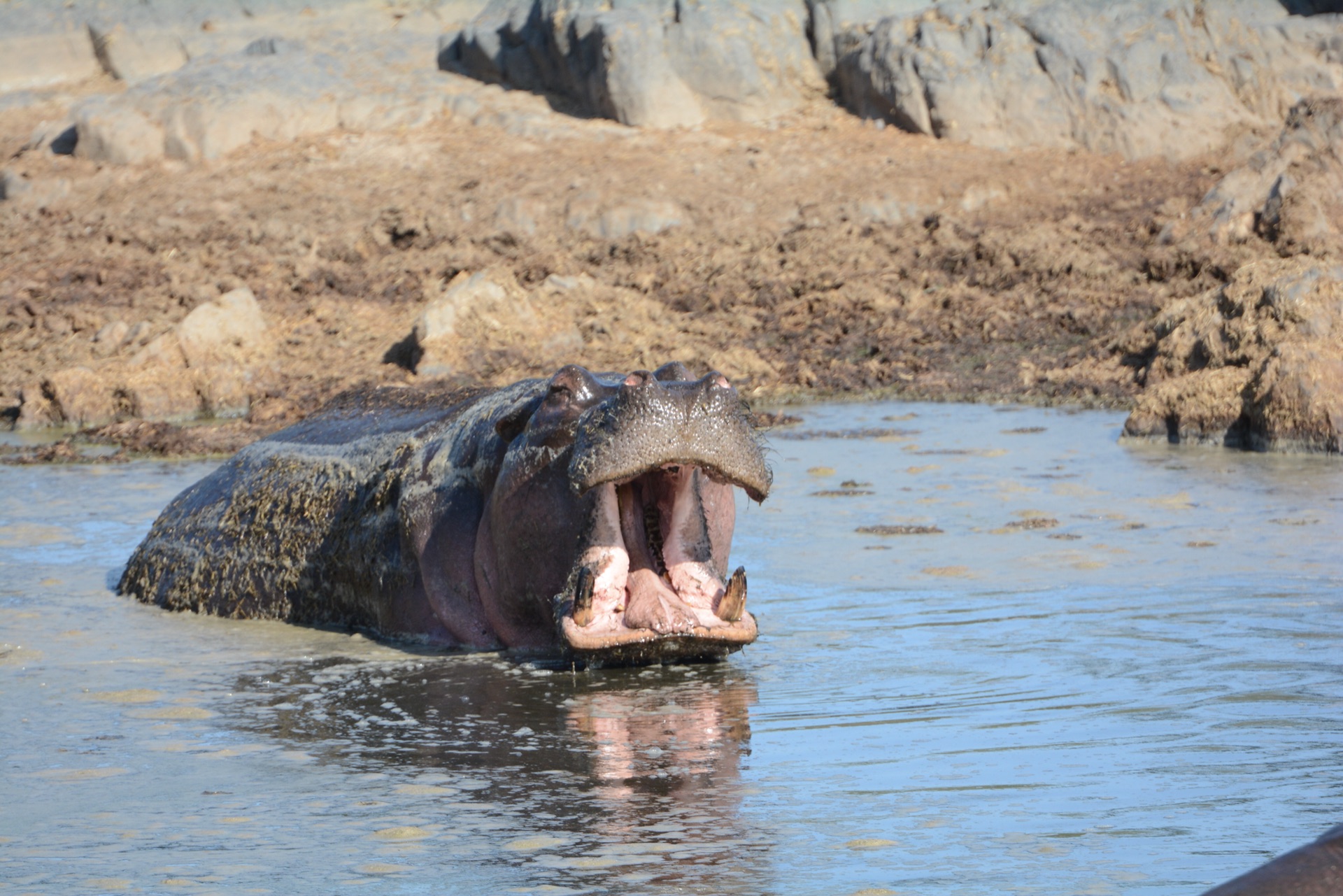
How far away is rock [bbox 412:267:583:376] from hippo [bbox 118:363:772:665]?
7.16m

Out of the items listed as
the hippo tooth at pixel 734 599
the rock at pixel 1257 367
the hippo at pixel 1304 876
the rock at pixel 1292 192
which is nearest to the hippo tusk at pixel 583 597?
the hippo tooth at pixel 734 599

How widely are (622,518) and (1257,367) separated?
6306 millimetres

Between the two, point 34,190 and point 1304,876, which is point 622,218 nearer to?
point 34,190

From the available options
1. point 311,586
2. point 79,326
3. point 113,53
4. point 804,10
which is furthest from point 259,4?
point 311,586

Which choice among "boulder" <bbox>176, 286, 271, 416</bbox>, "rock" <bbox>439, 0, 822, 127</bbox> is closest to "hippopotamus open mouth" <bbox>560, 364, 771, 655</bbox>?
"boulder" <bbox>176, 286, 271, 416</bbox>

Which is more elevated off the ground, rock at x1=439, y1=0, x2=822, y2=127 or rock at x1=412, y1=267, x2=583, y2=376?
rock at x1=439, y1=0, x2=822, y2=127

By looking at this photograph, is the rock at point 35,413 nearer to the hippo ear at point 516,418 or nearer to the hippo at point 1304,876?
the hippo ear at point 516,418

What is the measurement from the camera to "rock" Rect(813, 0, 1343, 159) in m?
19.7

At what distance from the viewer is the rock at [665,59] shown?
20828 mm

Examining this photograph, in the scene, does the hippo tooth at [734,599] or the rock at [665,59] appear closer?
the hippo tooth at [734,599]

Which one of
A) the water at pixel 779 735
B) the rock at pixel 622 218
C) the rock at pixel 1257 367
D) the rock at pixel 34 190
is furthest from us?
the rock at pixel 34 190

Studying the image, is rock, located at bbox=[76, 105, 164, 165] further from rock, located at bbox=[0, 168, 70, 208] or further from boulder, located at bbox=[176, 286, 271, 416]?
boulder, located at bbox=[176, 286, 271, 416]

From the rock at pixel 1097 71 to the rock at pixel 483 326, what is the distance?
23.0ft

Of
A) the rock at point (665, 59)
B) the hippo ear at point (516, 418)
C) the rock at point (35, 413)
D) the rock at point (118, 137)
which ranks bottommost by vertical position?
the rock at point (35, 413)
